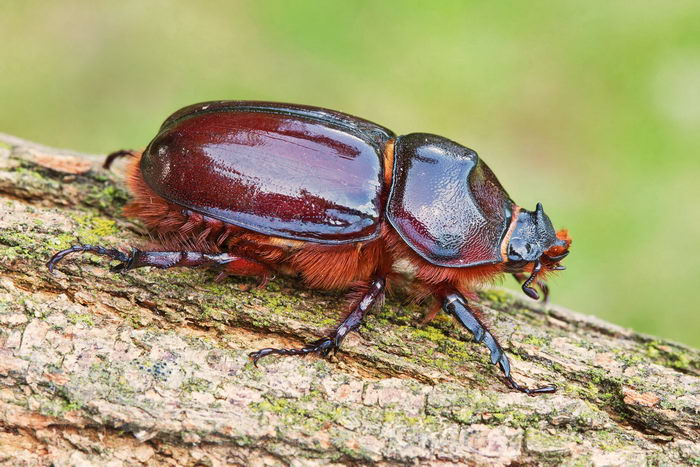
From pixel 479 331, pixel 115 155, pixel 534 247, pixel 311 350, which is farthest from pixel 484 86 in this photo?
pixel 311 350

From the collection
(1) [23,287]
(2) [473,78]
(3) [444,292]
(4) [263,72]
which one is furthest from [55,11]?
(3) [444,292]

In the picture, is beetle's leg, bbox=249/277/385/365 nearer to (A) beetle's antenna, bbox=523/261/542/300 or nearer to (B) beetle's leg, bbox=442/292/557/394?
(B) beetle's leg, bbox=442/292/557/394

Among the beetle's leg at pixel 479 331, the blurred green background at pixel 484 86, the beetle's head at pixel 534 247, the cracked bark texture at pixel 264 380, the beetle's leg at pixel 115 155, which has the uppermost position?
the blurred green background at pixel 484 86

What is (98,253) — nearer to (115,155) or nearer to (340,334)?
(115,155)

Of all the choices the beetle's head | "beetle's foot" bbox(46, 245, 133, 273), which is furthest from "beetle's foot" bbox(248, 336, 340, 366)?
the beetle's head

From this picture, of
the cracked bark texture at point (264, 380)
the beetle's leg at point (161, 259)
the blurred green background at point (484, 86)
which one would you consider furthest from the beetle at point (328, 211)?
the blurred green background at point (484, 86)

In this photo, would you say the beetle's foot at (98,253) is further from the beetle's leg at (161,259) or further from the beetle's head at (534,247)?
the beetle's head at (534,247)

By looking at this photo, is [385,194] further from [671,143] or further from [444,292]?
[671,143]
